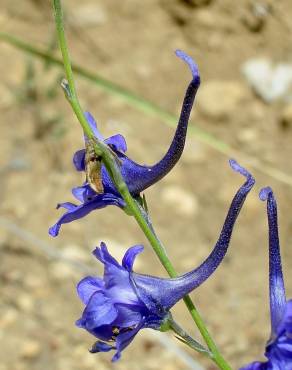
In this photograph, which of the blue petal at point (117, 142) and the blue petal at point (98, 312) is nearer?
the blue petal at point (98, 312)

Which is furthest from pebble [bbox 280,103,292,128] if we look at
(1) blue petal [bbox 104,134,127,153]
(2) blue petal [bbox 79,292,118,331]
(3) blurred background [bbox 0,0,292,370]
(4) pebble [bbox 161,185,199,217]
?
(2) blue petal [bbox 79,292,118,331]

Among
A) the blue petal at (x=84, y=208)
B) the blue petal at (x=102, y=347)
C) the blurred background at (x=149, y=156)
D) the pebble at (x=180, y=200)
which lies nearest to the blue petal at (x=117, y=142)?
the blue petal at (x=84, y=208)

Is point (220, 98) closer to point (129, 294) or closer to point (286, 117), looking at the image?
point (286, 117)

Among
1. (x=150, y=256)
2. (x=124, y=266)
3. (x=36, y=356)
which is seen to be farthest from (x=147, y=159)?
(x=124, y=266)

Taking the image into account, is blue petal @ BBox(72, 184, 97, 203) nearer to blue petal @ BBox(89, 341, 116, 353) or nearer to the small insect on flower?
the small insect on flower

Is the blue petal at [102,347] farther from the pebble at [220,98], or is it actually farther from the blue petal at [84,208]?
the pebble at [220,98]

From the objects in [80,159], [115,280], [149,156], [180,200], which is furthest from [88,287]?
[149,156]

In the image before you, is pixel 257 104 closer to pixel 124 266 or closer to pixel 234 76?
pixel 234 76
